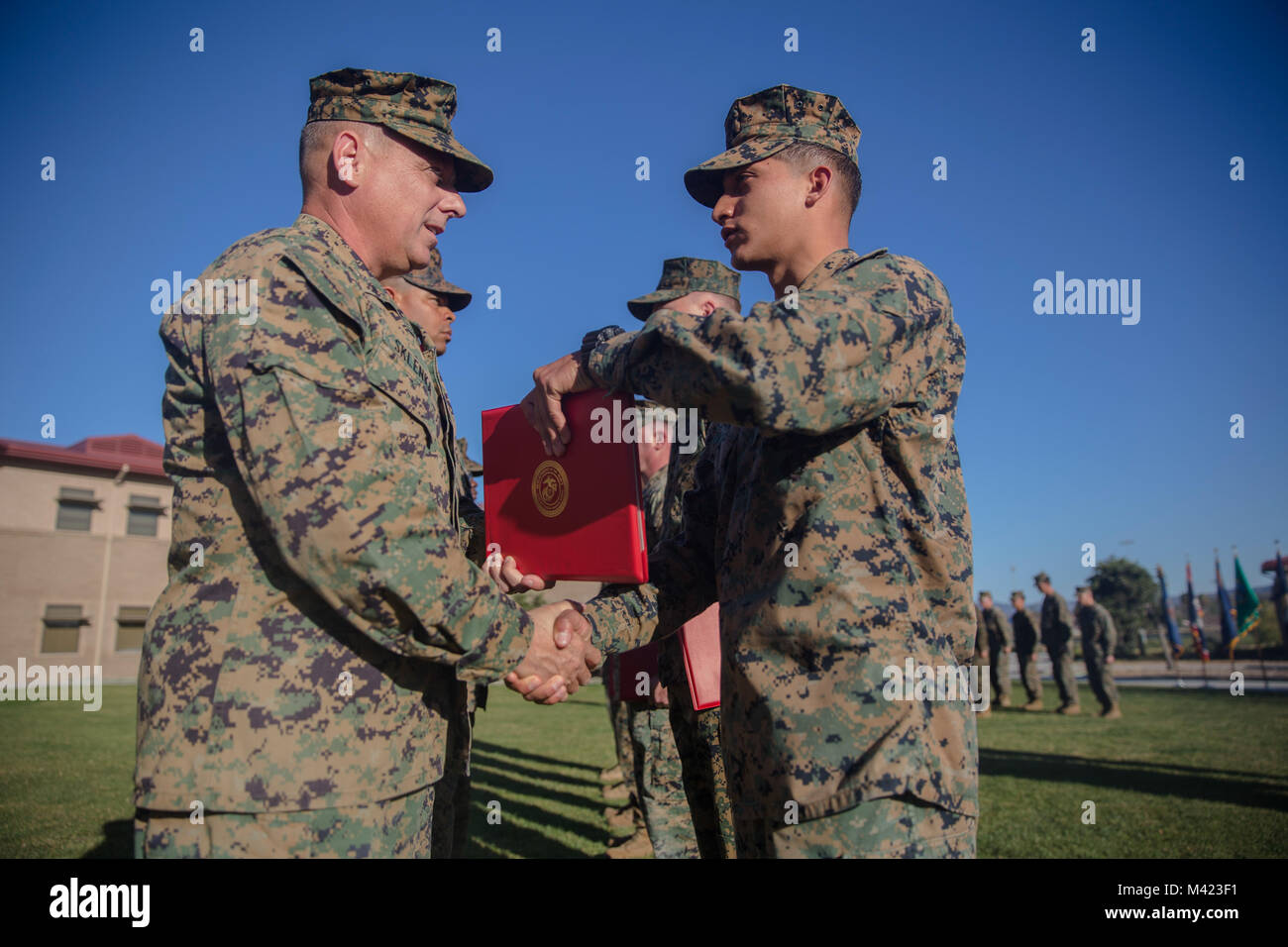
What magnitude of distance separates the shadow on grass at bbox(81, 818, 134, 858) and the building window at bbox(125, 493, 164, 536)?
1029 inches

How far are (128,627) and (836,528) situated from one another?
32.3 metres

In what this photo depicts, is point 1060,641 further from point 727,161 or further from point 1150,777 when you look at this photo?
point 727,161

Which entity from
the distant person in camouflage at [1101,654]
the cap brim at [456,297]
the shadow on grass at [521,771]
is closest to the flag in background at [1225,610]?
the distant person in camouflage at [1101,654]

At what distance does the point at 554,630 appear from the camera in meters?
2.38

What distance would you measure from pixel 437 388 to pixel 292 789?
1.19m

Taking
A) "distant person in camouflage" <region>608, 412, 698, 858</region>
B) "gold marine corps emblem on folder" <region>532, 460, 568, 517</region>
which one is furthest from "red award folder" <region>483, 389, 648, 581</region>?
"distant person in camouflage" <region>608, 412, 698, 858</region>

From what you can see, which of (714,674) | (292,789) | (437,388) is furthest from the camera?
(714,674)

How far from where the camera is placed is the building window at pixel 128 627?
2725 centimetres

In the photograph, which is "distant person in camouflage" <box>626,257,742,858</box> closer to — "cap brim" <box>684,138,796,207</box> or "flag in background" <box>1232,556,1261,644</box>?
"cap brim" <box>684,138,796,207</box>

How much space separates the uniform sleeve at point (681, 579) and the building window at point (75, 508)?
101ft

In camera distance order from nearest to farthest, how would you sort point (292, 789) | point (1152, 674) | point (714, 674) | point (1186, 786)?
1. point (292, 789)
2. point (714, 674)
3. point (1186, 786)
4. point (1152, 674)
